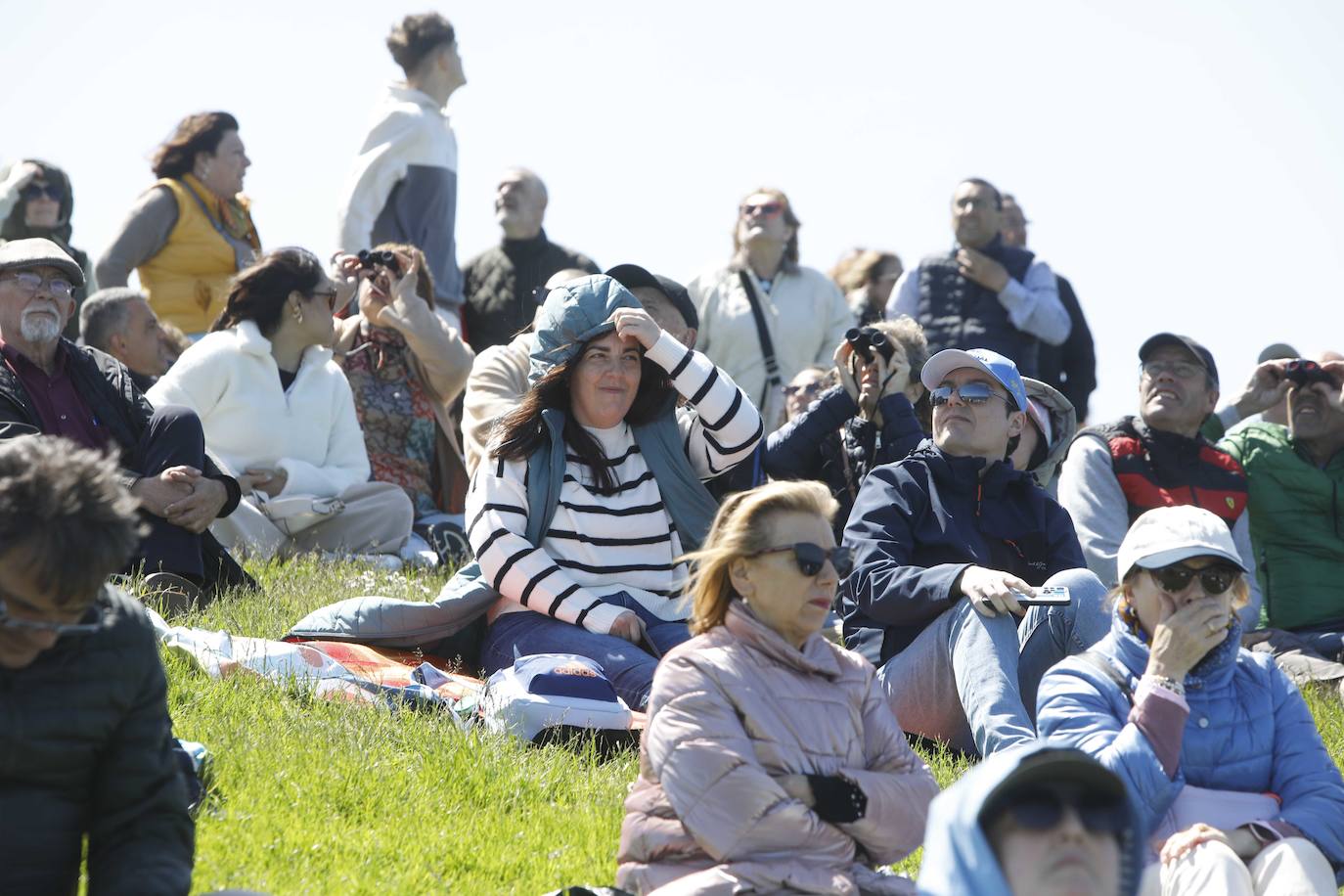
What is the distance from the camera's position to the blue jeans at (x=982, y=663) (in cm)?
561

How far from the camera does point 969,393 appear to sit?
633 centimetres

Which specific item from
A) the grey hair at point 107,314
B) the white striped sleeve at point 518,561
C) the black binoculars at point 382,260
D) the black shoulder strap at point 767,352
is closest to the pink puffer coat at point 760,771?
the white striped sleeve at point 518,561

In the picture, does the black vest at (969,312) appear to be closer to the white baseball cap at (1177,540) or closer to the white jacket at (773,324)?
the white jacket at (773,324)

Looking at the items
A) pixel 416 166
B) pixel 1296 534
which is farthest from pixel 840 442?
pixel 416 166

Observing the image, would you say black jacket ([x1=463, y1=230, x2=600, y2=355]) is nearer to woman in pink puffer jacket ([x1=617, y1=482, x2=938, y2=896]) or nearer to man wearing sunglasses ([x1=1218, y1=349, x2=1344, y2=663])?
man wearing sunglasses ([x1=1218, y1=349, x2=1344, y2=663])

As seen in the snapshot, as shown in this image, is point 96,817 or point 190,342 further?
point 190,342

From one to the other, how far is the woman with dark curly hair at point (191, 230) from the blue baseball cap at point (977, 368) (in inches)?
197

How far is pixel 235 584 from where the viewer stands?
24.6 feet

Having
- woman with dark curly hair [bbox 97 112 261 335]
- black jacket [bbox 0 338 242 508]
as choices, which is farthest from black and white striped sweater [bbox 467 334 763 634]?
woman with dark curly hair [bbox 97 112 261 335]

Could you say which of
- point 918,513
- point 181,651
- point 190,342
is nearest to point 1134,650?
point 918,513

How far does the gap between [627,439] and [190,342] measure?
3938 mm

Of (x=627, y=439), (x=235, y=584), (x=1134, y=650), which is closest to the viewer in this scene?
(x=1134, y=650)

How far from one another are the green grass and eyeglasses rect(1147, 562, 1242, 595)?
3.87 feet

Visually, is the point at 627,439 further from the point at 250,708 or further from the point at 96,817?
the point at 96,817
